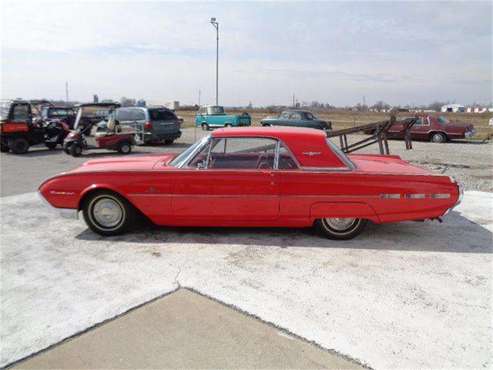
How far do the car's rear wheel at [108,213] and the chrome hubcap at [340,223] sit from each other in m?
2.41

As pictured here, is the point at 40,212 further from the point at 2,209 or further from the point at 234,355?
the point at 234,355

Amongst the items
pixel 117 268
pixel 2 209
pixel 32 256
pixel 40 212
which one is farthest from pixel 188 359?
pixel 2 209

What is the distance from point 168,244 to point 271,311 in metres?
1.80

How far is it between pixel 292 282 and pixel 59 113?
17167 mm

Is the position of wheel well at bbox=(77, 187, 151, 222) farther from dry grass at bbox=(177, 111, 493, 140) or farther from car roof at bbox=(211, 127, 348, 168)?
dry grass at bbox=(177, 111, 493, 140)

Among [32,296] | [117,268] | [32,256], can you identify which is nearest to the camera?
[32,296]

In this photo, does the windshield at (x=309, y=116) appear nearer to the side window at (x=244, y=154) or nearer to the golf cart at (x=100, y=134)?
the golf cart at (x=100, y=134)

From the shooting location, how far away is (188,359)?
2395 mm

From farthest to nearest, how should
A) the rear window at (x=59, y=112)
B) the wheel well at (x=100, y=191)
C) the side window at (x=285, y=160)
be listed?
the rear window at (x=59, y=112) → the wheel well at (x=100, y=191) → the side window at (x=285, y=160)

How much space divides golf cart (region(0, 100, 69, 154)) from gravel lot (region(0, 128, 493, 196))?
41cm

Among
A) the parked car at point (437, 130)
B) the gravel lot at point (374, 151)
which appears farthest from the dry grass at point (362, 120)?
the gravel lot at point (374, 151)

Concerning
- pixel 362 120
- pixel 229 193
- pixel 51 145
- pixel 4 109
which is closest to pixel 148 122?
pixel 51 145

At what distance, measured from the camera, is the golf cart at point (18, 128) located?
12.7m

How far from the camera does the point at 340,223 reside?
4430 millimetres
